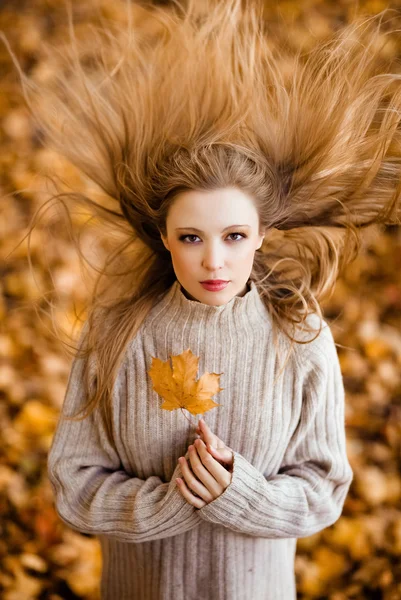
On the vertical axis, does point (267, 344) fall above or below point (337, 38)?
below

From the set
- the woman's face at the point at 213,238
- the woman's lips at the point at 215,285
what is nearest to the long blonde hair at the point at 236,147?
the woman's face at the point at 213,238

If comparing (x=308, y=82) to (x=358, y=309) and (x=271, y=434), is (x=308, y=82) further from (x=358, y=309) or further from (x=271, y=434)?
(x=358, y=309)

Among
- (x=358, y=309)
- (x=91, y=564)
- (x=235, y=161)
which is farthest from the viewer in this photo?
(x=358, y=309)

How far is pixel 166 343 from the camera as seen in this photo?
1080 millimetres

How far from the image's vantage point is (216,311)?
1.04 meters

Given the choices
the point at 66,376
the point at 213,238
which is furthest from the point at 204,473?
the point at 66,376

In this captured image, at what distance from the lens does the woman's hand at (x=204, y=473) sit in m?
1.01

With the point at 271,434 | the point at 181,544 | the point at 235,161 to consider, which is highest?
the point at 235,161

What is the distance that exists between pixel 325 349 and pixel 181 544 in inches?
16.4

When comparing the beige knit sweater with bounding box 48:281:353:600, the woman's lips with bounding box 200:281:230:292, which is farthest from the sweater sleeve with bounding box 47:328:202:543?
the woman's lips with bounding box 200:281:230:292

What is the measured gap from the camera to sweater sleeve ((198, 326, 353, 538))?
1.04 meters

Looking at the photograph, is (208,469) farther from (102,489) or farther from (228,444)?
(102,489)

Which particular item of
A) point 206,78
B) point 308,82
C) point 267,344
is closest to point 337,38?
point 308,82

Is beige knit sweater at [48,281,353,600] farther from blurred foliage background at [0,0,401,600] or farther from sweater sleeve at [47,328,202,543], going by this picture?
blurred foliage background at [0,0,401,600]
